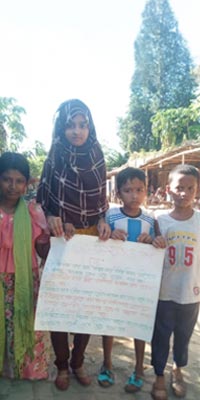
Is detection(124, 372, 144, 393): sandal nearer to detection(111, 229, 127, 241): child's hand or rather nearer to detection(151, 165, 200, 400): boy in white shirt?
detection(151, 165, 200, 400): boy in white shirt

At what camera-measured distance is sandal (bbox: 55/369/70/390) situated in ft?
7.37

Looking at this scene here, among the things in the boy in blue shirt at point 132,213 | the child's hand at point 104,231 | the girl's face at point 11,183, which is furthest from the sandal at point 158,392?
the girl's face at point 11,183

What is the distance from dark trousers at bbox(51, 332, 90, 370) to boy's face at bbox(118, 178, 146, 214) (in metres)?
0.86

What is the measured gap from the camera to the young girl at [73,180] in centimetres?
218

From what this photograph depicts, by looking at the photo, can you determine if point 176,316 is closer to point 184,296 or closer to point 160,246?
point 184,296

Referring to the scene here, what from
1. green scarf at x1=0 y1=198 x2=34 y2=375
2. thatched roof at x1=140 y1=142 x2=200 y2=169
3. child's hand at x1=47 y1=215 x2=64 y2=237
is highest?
thatched roof at x1=140 y1=142 x2=200 y2=169

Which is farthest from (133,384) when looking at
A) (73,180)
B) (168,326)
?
(73,180)

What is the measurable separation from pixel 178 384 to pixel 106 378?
451mm

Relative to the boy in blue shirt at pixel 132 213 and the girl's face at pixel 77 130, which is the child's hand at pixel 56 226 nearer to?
the boy in blue shirt at pixel 132 213

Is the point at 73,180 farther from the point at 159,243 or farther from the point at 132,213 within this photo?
the point at 159,243

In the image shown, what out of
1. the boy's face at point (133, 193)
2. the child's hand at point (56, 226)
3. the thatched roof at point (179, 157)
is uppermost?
the thatched roof at point (179, 157)

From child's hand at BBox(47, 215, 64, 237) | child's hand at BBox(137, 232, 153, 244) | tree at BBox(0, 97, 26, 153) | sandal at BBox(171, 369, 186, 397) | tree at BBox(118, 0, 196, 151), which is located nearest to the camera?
child's hand at BBox(47, 215, 64, 237)

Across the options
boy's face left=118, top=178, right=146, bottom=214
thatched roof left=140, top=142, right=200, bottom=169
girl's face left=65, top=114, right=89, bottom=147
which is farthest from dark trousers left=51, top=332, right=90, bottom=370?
thatched roof left=140, top=142, right=200, bottom=169

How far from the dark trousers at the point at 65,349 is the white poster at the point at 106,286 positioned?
24 centimetres
